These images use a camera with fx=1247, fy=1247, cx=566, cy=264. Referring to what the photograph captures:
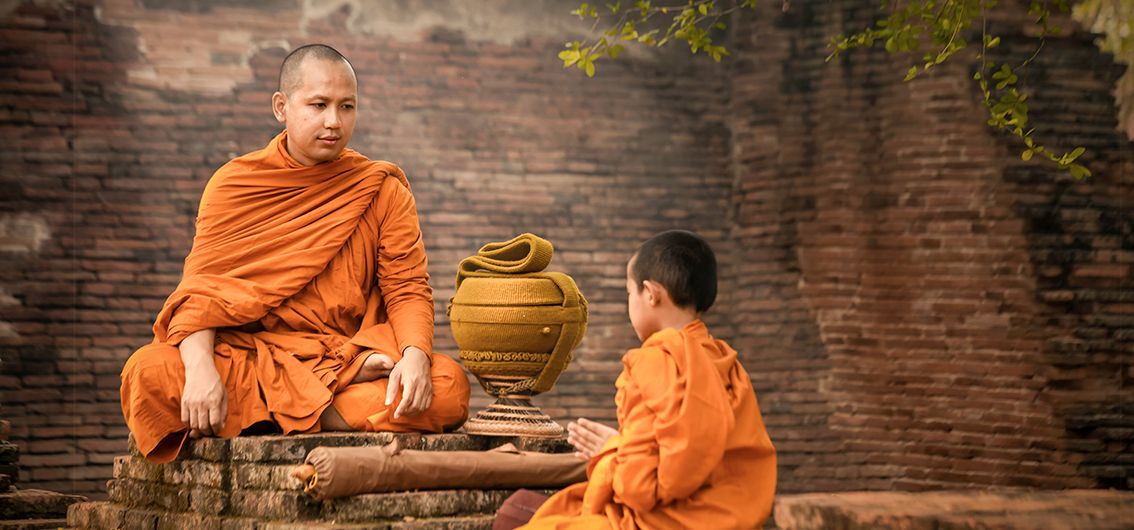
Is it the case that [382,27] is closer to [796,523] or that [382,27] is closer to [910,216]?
[910,216]

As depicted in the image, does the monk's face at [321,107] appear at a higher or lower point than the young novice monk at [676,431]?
higher

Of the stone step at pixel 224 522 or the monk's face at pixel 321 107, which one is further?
the monk's face at pixel 321 107

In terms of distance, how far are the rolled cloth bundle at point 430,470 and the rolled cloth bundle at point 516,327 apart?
20cm

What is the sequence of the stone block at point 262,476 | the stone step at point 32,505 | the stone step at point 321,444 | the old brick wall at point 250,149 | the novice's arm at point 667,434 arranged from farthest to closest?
the old brick wall at point 250,149
the stone step at point 32,505
the stone step at point 321,444
the stone block at point 262,476
the novice's arm at point 667,434

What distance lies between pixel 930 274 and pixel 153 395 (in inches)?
216

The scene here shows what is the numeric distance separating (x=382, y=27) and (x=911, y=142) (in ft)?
12.0

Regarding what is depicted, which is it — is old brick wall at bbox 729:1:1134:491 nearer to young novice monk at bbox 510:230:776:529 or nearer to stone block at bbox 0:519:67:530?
stone block at bbox 0:519:67:530

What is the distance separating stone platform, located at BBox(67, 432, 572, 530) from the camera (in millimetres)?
4082

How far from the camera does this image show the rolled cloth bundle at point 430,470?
4.00 meters

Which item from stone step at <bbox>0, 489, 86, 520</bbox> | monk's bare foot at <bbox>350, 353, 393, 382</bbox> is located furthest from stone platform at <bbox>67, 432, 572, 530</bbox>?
stone step at <bbox>0, 489, 86, 520</bbox>

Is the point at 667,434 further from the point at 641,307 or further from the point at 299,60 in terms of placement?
the point at 299,60

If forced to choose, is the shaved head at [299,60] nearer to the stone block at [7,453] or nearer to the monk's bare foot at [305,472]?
the monk's bare foot at [305,472]

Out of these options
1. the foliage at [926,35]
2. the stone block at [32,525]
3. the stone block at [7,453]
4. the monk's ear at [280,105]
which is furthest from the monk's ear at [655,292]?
the stone block at [7,453]

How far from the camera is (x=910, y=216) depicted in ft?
27.3
